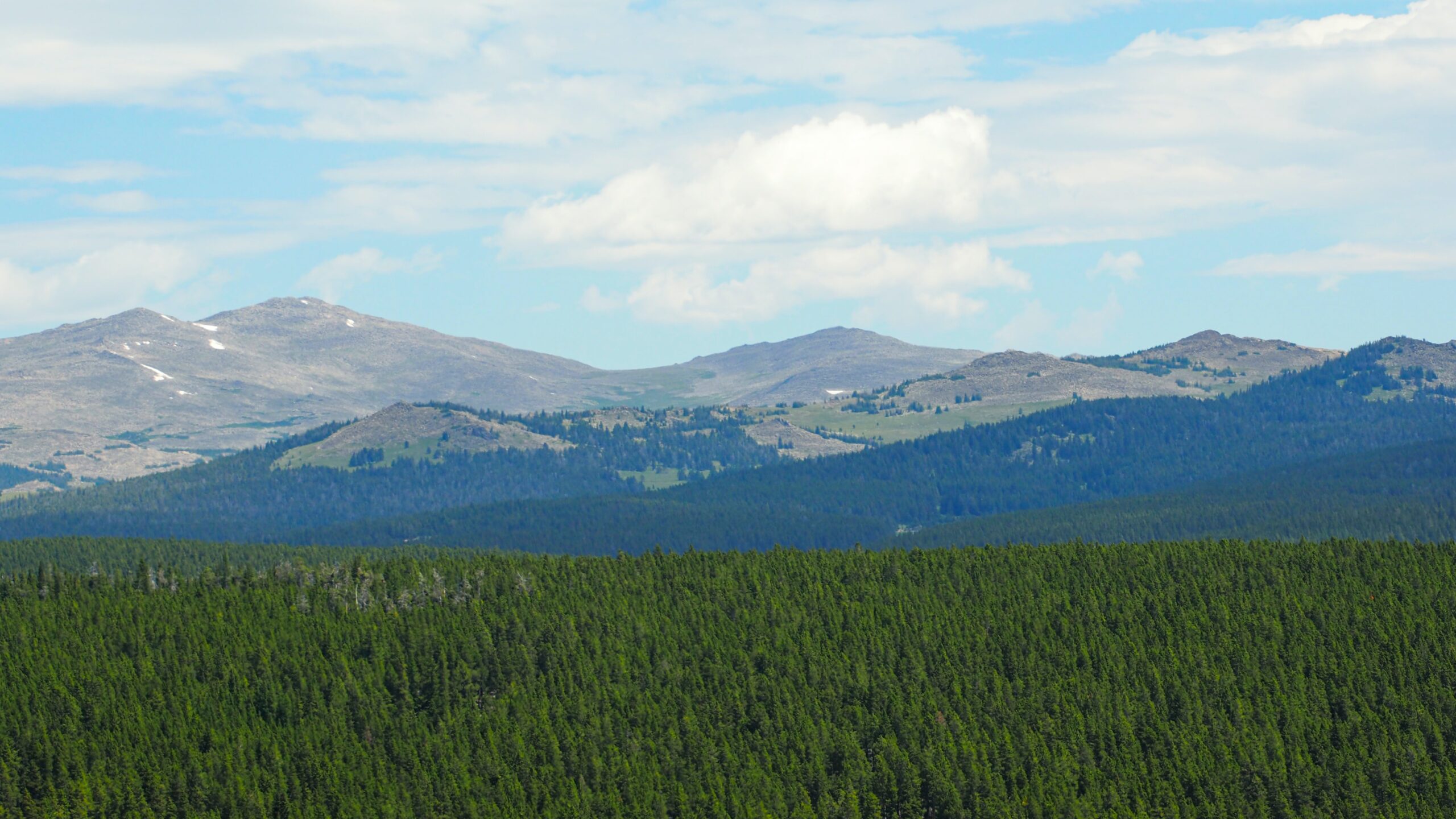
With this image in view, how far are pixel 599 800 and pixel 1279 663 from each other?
7314cm

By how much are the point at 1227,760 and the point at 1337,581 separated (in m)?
54.9

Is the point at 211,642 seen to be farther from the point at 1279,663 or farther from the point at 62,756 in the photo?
the point at 1279,663

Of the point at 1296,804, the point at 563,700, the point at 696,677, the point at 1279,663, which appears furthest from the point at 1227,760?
the point at 563,700

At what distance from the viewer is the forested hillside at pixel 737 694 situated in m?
138

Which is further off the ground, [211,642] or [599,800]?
[211,642]

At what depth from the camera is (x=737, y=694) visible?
160m

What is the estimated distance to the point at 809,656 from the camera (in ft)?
562

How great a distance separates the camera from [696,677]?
164875 millimetres

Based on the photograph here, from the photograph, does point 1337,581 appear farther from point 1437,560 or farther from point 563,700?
point 563,700

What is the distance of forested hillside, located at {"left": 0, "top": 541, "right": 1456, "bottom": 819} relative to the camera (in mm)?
138375

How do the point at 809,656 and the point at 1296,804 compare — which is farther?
the point at 809,656

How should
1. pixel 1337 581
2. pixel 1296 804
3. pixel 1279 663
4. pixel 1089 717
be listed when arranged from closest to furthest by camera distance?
1. pixel 1296 804
2. pixel 1089 717
3. pixel 1279 663
4. pixel 1337 581

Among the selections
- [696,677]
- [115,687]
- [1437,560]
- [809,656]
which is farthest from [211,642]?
[1437,560]

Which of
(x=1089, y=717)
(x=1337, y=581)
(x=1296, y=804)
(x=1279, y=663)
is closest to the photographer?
(x=1296, y=804)
